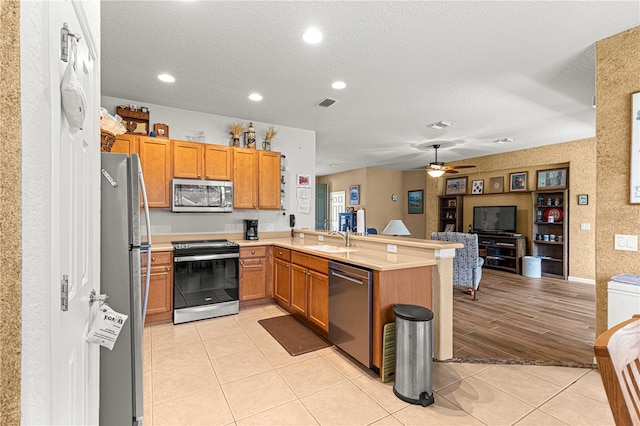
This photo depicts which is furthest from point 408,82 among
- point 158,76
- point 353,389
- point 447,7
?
point 353,389

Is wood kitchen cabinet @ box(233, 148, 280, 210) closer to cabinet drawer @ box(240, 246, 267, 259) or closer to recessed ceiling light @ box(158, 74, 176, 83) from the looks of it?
cabinet drawer @ box(240, 246, 267, 259)

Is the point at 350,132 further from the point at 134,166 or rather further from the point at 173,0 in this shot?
the point at 134,166

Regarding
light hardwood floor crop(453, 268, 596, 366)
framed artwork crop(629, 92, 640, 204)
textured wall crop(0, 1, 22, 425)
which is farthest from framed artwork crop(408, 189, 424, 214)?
textured wall crop(0, 1, 22, 425)

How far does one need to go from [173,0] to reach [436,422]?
334cm

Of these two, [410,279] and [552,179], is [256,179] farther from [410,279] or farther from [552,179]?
[552,179]

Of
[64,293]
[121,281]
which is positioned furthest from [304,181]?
[64,293]

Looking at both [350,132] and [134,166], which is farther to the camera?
[350,132]

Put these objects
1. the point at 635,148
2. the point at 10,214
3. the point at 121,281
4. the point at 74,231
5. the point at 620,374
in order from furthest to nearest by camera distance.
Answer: the point at 635,148
the point at 121,281
the point at 74,231
the point at 620,374
the point at 10,214

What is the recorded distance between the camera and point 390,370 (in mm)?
2428

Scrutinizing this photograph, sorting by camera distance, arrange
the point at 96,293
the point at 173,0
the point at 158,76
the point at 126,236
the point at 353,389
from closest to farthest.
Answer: the point at 96,293
the point at 126,236
the point at 173,0
the point at 353,389
the point at 158,76

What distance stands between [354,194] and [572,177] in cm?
540

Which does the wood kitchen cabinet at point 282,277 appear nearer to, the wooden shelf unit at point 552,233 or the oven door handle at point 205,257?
the oven door handle at point 205,257

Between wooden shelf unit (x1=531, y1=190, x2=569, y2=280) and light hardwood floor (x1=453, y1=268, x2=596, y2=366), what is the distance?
80 cm

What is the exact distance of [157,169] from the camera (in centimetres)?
389
